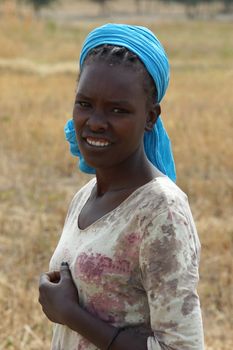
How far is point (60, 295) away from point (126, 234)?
238mm

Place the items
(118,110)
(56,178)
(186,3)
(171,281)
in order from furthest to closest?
1. (186,3)
2. (56,178)
3. (118,110)
4. (171,281)

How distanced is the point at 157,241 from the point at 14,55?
19.3m

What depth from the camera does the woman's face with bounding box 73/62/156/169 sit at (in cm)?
175

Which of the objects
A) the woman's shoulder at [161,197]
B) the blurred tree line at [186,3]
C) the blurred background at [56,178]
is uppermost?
the woman's shoulder at [161,197]

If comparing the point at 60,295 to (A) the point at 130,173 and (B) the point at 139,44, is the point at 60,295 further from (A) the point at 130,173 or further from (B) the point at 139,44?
(B) the point at 139,44

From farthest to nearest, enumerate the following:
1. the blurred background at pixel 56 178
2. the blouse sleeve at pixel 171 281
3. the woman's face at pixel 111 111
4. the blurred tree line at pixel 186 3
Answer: the blurred tree line at pixel 186 3 → the blurred background at pixel 56 178 → the woman's face at pixel 111 111 → the blouse sleeve at pixel 171 281

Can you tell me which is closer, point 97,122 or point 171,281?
point 171,281

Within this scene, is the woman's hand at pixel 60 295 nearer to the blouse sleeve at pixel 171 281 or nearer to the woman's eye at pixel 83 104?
the blouse sleeve at pixel 171 281

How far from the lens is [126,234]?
1726mm

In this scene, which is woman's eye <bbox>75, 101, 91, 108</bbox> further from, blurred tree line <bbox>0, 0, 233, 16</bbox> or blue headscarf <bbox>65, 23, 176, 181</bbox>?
blurred tree line <bbox>0, 0, 233, 16</bbox>

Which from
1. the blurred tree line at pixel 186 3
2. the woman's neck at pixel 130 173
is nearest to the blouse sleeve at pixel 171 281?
the woman's neck at pixel 130 173

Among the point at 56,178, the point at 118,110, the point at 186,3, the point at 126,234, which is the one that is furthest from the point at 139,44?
the point at 186,3

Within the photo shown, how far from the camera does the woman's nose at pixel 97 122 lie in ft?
5.79

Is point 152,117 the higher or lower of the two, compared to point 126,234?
higher
